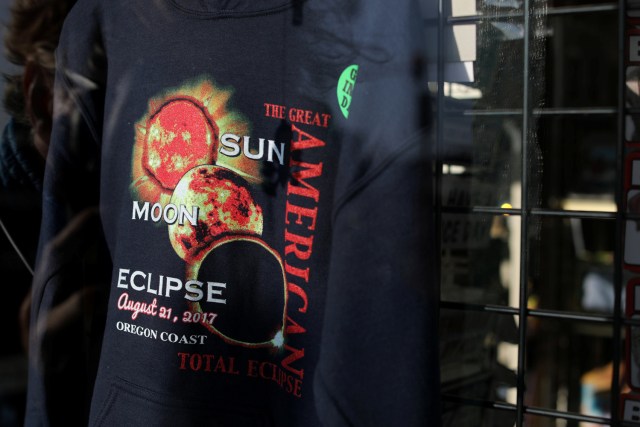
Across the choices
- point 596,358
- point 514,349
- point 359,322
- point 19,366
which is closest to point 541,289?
point 596,358

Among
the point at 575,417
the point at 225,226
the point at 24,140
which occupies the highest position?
the point at 24,140

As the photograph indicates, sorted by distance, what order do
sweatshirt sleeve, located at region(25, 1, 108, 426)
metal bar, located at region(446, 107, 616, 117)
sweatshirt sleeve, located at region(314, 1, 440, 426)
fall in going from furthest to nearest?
sweatshirt sleeve, located at region(25, 1, 108, 426) < metal bar, located at region(446, 107, 616, 117) < sweatshirt sleeve, located at region(314, 1, 440, 426)

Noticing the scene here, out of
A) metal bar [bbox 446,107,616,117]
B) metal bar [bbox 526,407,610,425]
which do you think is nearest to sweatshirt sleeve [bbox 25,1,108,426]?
metal bar [bbox 446,107,616,117]

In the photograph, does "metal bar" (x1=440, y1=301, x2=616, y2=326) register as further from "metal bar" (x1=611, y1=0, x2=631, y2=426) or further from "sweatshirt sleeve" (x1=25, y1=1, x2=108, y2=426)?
"sweatshirt sleeve" (x1=25, y1=1, x2=108, y2=426)

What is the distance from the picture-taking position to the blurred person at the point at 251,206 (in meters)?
0.80

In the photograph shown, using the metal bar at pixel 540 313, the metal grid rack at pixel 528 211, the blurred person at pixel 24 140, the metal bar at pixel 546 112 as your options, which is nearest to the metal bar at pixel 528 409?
the metal grid rack at pixel 528 211

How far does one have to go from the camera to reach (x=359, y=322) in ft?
2.65

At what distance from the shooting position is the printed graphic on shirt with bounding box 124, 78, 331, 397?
89 centimetres

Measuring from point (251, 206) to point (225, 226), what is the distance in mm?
48

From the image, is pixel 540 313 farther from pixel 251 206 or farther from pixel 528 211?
pixel 251 206

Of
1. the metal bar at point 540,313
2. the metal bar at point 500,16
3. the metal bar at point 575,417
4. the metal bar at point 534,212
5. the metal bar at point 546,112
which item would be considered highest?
the metal bar at point 500,16

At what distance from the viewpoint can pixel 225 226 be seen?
3.07 ft

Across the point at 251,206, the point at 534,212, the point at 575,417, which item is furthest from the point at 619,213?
the point at 251,206

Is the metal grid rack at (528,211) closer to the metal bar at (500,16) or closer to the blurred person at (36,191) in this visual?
the metal bar at (500,16)
